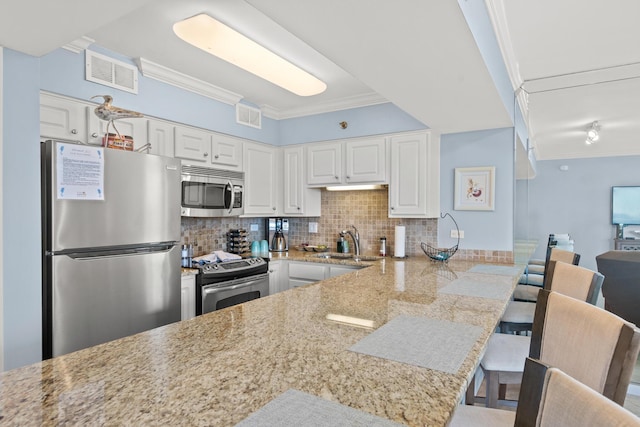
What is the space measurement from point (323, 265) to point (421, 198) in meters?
1.13

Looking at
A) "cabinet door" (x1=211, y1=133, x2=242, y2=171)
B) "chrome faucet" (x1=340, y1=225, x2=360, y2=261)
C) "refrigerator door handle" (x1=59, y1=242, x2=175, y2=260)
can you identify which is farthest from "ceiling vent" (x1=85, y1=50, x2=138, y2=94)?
"chrome faucet" (x1=340, y1=225, x2=360, y2=261)

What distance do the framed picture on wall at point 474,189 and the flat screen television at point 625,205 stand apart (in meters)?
0.91

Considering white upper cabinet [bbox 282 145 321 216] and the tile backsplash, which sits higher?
white upper cabinet [bbox 282 145 321 216]

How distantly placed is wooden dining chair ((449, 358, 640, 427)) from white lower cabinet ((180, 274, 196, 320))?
2.53 m

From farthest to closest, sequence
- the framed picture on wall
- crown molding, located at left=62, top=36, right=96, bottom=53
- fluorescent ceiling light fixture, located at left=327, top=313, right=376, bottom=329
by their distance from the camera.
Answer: the framed picture on wall < crown molding, located at left=62, top=36, right=96, bottom=53 < fluorescent ceiling light fixture, located at left=327, top=313, right=376, bottom=329

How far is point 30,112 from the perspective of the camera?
1.74 m

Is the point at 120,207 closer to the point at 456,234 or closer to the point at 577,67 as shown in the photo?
the point at 456,234

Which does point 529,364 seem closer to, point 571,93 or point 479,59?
point 479,59

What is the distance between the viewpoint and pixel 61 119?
7.80 feet

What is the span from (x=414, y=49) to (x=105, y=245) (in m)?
2.00

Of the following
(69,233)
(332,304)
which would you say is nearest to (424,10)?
(332,304)

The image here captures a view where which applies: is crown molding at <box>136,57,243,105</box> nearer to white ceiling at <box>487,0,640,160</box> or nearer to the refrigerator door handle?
the refrigerator door handle

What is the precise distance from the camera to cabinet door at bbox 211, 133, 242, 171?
341 centimetres

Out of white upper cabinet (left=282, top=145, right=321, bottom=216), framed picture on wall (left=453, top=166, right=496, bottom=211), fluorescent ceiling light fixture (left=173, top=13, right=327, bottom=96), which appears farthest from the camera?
white upper cabinet (left=282, top=145, right=321, bottom=216)
